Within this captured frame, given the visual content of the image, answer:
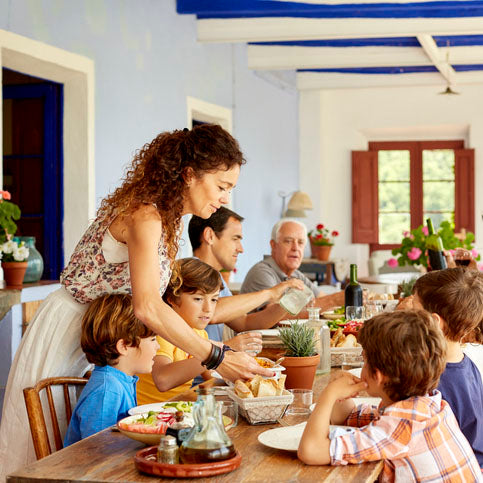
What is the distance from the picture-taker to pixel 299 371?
221cm

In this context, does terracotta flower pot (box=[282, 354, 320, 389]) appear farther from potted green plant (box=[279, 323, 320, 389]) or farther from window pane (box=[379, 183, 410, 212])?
window pane (box=[379, 183, 410, 212])

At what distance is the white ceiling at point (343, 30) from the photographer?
673 centimetres

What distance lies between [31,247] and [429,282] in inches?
104

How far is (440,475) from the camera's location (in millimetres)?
1683

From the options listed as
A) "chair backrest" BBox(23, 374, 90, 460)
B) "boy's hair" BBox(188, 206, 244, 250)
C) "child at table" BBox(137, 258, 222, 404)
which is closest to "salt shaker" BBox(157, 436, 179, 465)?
"chair backrest" BBox(23, 374, 90, 460)

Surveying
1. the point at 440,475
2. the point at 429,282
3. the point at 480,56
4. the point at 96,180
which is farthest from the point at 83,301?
the point at 480,56

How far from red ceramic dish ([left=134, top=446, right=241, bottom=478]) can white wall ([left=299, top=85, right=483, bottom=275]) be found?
32.3 ft

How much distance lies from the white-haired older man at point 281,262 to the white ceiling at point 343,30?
2702 mm

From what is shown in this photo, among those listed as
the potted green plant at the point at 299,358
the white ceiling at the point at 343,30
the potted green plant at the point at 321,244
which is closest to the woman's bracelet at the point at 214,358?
the potted green plant at the point at 299,358

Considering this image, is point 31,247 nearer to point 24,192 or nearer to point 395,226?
point 24,192

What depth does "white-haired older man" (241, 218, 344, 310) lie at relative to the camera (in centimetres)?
448

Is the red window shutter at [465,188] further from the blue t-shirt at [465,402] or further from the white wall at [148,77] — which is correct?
the blue t-shirt at [465,402]

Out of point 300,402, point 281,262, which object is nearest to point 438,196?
point 281,262

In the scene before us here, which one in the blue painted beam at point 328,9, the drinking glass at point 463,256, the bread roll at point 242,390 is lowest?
the bread roll at point 242,390
